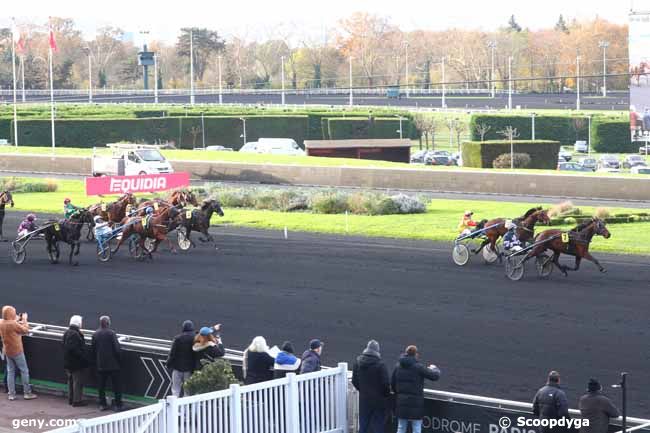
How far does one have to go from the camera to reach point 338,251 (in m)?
26.2

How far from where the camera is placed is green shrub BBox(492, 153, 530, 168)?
159 feet

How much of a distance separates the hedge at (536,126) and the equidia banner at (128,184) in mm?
46679

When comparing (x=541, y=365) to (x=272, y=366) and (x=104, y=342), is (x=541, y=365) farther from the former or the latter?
(x=104, y=342)

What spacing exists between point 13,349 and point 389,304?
713 centimetres

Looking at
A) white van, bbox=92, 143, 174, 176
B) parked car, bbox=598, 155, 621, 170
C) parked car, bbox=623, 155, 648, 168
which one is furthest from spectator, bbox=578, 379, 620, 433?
parked car, bbox=623, 155, 648, 168

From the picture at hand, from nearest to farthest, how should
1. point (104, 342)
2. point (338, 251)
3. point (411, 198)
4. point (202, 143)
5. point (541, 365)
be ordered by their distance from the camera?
1. point (104, 342)
2. point (541, 365)
3. point (338, 251)
4. point (411, 198)
5. point (202, 143)

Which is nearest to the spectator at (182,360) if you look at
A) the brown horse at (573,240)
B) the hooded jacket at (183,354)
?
the hooded jacket at (183,354)

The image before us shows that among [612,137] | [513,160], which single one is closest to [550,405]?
[513,160]

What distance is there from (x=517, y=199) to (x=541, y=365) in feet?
71.0

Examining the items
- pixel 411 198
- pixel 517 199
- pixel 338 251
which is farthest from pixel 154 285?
pixel 517 199

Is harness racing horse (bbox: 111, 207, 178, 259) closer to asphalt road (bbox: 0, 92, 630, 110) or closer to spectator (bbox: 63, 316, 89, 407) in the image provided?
spectator (bbox: 63, 316, 89, 407)

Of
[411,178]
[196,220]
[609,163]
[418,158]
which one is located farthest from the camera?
[418,158]

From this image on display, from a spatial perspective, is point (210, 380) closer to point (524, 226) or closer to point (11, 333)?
point (11, 333)

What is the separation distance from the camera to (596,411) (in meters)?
10.3
